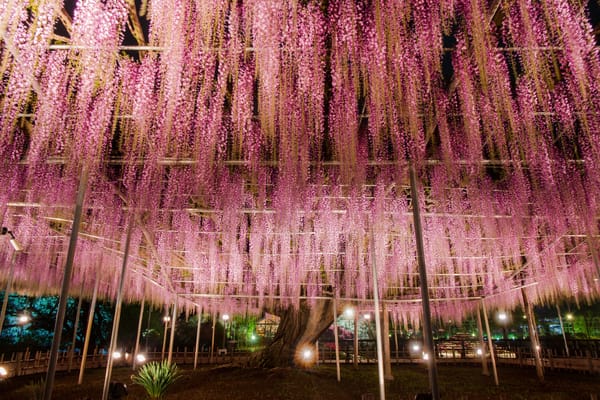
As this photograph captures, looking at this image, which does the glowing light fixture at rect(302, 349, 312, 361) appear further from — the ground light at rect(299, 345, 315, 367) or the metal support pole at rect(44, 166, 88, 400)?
the metal support pole at rect(44, 166, 88, 400)

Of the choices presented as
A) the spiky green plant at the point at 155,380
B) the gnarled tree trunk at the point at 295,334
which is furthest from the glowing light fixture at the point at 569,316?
the spiky green plant at the point at 155,380

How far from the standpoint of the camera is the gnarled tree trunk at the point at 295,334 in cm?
1292

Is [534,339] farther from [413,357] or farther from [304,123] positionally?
[304,123]

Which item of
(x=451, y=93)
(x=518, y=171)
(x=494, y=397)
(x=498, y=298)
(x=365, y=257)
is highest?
(x=451, y=93)

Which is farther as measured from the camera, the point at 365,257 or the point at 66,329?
the point at 66,329

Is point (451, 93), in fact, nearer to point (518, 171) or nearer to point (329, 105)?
point (329, 105)

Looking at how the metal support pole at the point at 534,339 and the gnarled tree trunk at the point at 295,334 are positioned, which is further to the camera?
the gnarled tree trunk at the point at 295,334

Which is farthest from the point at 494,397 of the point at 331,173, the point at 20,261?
the point at 20,261

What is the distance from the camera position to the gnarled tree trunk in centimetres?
1292

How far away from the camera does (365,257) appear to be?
11016mm

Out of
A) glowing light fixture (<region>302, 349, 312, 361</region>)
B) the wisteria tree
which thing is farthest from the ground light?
the wisteria tree

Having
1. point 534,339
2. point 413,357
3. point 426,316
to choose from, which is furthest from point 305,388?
point 413,357

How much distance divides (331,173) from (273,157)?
122 centimetres

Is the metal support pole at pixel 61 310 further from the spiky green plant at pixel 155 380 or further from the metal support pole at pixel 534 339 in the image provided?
the metal support pole at pixel 534 339
